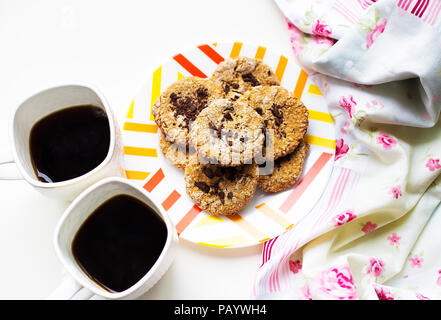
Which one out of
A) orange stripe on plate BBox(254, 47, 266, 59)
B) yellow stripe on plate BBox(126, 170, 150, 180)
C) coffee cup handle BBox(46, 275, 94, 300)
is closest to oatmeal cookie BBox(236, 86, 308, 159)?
orange stripe on plate BBox(254, 47, 266, 59)

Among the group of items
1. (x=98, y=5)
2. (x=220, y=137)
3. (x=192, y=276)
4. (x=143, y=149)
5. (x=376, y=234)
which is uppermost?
(x=98, y=5)

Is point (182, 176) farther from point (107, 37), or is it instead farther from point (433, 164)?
point (433, 164)

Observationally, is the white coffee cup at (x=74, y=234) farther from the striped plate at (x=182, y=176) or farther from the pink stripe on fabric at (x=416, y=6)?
the pink stripe on fabric at (x=416, y=6)

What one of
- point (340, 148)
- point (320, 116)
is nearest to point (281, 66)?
point (320, 116)

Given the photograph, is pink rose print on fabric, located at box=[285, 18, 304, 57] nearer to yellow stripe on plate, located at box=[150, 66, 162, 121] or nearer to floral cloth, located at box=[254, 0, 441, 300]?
floral cloth, located at box=[254, 0, 441, 300]

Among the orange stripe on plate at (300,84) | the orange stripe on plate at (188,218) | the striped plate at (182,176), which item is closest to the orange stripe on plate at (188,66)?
the striped plate at (182,176)

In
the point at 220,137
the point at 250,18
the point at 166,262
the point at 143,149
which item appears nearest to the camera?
the point at 166,262

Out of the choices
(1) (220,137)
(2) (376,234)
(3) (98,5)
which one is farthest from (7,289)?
(2) (376,234)
